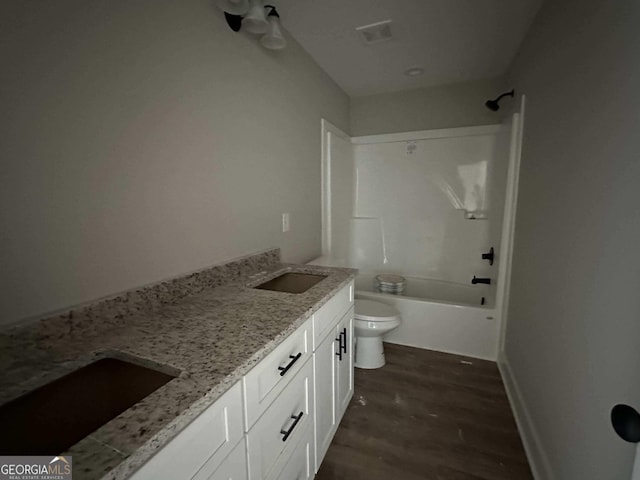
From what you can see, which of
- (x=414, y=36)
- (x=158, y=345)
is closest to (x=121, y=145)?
(x=158, y=345)

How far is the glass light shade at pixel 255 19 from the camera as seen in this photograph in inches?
50.1

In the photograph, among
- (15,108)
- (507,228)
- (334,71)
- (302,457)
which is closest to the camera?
(15,108)

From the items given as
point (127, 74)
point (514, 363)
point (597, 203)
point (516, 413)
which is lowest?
point (516, 413)

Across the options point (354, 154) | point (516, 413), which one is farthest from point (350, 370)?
point (354, 154)

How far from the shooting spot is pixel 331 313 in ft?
4.22

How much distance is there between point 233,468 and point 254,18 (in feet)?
5.53

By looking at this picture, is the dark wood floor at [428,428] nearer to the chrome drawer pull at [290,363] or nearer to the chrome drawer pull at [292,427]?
the chrome drawer pull at [292,427]

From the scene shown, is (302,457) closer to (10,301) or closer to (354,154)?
(10,301)

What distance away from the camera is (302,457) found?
42.0 inches

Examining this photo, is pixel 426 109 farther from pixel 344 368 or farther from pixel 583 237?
pixel 344 368

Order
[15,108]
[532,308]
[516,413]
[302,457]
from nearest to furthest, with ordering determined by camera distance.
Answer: [15,108] → [302,457] → [532,308] → [516,413]

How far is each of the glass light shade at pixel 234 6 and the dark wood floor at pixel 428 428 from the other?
2.12m

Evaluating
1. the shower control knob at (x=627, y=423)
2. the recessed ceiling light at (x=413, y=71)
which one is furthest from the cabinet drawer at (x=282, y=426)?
the recessed ceiling light at (x=413, y=71)

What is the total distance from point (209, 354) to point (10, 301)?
19.5 inches
